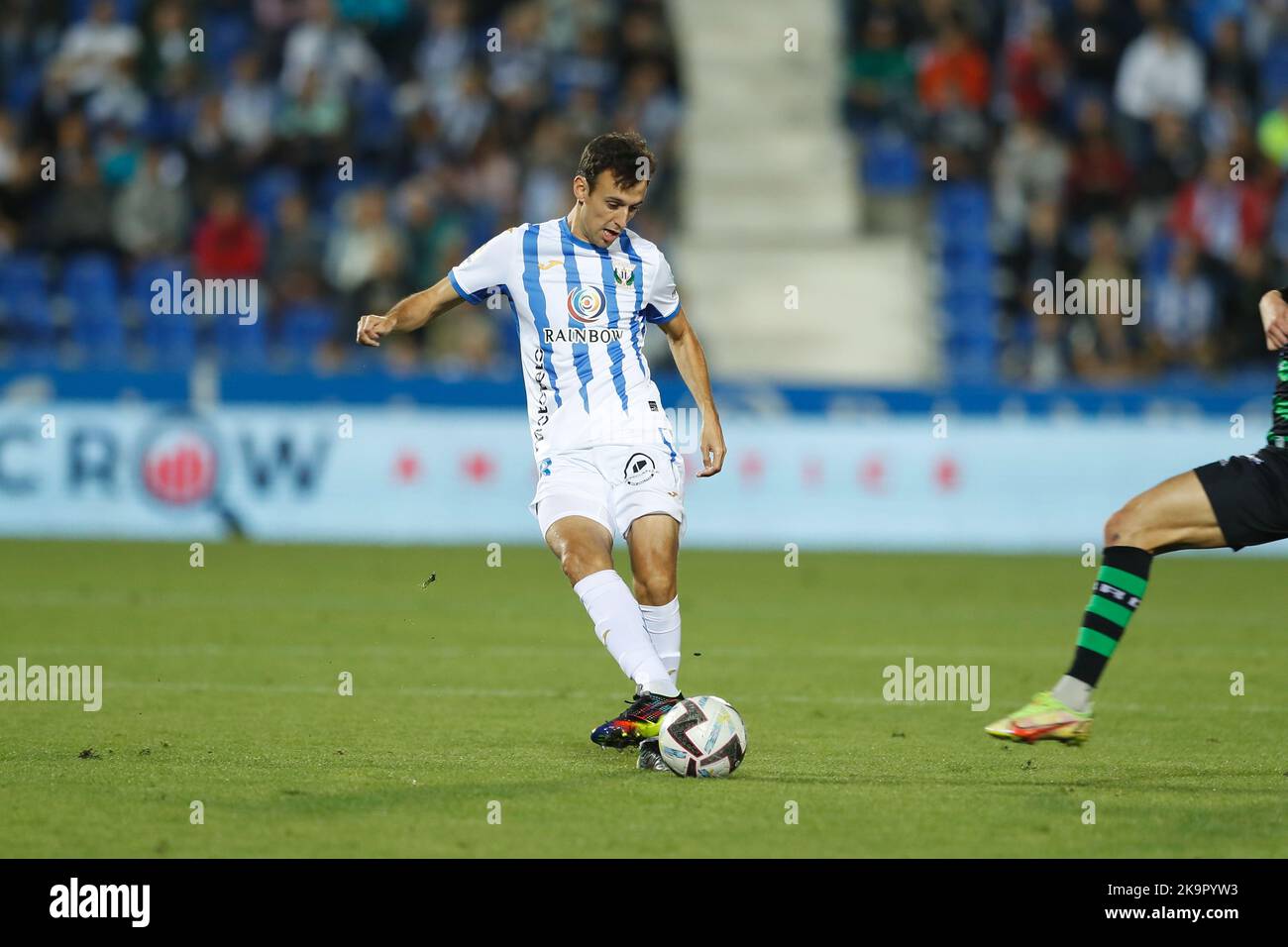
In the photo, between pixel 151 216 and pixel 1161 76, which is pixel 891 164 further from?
pixel 151 216

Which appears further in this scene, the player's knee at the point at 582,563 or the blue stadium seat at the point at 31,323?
the blue stadium seat at the point at 31,323

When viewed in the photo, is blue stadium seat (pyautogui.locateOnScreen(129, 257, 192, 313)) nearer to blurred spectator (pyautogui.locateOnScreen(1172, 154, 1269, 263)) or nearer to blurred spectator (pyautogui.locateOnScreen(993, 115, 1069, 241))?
blurred spectator (pyautogui.locateOnScreen(993, 115, 1069, 241))

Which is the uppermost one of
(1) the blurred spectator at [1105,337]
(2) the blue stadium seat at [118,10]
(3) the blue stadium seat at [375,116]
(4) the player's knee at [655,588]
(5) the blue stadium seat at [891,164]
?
(2) the blue stadium seat at [118,10]

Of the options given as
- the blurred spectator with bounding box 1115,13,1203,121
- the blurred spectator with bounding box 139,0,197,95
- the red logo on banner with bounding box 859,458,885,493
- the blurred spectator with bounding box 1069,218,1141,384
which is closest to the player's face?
the red logo on banner with bounding box 859,458,885,493

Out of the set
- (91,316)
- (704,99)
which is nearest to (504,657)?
(91,316)

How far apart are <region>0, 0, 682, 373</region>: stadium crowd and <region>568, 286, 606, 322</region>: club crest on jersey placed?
30.7 feet

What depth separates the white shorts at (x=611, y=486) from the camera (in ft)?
24.1

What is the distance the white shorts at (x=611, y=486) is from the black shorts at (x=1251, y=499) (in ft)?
6.37

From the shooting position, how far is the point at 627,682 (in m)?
9.50

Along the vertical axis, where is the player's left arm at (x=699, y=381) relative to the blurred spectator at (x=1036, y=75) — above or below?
below

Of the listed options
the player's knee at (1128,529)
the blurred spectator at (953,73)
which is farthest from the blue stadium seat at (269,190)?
the player's knee at (1128,529)

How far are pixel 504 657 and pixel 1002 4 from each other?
13.1 metres

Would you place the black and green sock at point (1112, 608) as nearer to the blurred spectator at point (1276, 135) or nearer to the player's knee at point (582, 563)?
the player's knee at point (582, 563)
